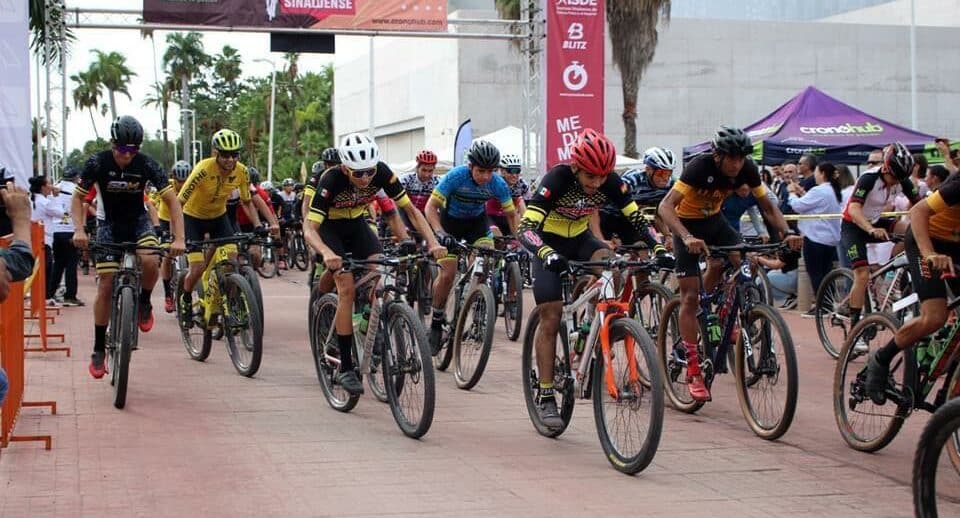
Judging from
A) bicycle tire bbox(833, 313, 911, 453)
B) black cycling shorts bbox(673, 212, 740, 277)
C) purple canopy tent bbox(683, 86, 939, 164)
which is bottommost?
bicycle tire bbox(833, 313, 911, 453)

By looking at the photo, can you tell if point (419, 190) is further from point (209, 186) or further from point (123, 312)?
point (123, 312)

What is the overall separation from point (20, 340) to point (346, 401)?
233cm

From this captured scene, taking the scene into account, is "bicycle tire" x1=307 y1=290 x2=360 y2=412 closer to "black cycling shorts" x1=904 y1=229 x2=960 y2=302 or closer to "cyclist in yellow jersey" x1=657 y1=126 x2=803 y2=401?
"cyclist in yellow jersey" x1=657 y1=126 x2=803 y2=401

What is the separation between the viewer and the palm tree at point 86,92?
367 feet

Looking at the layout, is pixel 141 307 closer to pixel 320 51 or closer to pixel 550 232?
pixel 550 232

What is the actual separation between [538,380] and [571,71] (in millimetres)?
15567

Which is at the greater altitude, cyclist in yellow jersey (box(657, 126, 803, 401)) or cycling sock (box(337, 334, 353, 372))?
cyclist in yellow jersey (box(657, 126, 803, 401))

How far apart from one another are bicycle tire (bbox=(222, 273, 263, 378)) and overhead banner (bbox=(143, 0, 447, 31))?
11.5m

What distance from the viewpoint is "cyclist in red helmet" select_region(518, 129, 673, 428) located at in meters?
7.95

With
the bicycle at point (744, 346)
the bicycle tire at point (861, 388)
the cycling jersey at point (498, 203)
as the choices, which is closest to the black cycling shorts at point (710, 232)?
the bicycle at point (744, 346)

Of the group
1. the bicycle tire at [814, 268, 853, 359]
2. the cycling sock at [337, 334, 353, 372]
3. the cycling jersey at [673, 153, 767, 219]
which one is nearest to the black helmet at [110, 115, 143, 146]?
the cycling sock at [337, 334, 353, 372]

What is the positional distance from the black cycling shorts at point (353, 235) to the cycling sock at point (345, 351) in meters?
0.92

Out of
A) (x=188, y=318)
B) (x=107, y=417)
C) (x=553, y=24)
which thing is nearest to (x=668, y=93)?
(x=553, y=24)

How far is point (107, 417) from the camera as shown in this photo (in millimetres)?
9047
